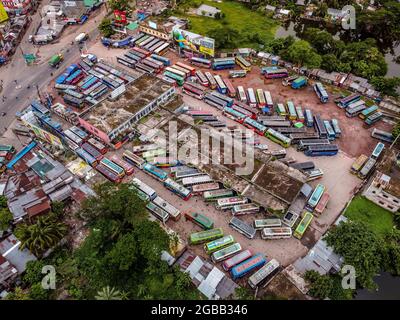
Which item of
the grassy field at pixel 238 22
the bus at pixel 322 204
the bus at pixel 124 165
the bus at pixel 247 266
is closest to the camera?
the bus at pixel 247 266

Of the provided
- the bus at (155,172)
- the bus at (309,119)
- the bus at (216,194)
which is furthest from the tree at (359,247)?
the bus at (155,172)

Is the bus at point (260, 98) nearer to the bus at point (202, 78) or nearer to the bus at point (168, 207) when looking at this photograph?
the bus at point (202, 78)

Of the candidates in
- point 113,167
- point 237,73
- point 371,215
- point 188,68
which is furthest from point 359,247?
point 188,68

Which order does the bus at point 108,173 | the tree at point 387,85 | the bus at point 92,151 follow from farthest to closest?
the tree at point 387,85, the bus at point 92,151, the bus at point 108,173

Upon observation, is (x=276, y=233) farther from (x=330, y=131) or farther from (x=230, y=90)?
(x=230, y=90)

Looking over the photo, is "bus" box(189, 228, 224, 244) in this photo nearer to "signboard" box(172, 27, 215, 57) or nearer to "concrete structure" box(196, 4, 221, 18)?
"signboard" box(172, 27, 215, 57)

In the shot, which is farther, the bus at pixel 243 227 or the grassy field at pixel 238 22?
the grassy field at pixel 238 22

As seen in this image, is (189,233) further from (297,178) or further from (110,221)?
(297,178)
